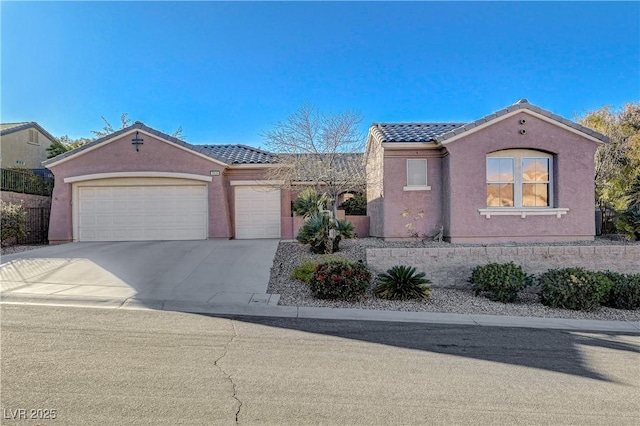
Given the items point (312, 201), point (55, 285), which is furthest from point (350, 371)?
point (312, 201)

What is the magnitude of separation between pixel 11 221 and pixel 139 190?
459 cm

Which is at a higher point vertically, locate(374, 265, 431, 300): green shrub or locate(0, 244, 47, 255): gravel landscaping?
locate(0, 244, 47, 255): gravel landscaping

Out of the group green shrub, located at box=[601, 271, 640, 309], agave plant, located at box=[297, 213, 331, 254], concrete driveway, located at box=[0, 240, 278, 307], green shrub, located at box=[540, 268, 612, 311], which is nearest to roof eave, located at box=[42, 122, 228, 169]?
concrete driveway, located at box=[0, 240, 278, 307]

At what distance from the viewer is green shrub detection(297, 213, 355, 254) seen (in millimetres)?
12234

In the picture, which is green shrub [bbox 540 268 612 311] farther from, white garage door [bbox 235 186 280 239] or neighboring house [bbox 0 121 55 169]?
neighboring house [bbox 0 121 55 169]

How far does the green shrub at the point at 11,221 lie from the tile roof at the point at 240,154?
7754 mm

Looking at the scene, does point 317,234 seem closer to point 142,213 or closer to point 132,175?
point 142,213

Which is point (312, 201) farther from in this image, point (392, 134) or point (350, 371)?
point (350, 371)

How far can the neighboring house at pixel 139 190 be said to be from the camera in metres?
15.9

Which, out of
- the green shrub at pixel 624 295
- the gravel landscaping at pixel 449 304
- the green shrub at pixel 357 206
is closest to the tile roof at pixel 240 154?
the green shrub at pixel 357 206

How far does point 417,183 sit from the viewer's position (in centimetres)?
1460

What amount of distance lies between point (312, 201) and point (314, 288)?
575 cm

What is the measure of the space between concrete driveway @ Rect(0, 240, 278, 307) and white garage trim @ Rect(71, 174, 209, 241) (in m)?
1.67

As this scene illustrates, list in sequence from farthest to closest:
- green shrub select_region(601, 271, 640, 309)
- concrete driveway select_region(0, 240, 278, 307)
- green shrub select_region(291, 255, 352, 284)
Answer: green shrub select_region(291, 255, 352, 284), green shrub select_region(601, 271, 640, 309), concrete driveway select_region(0, 240, 278, 307)
